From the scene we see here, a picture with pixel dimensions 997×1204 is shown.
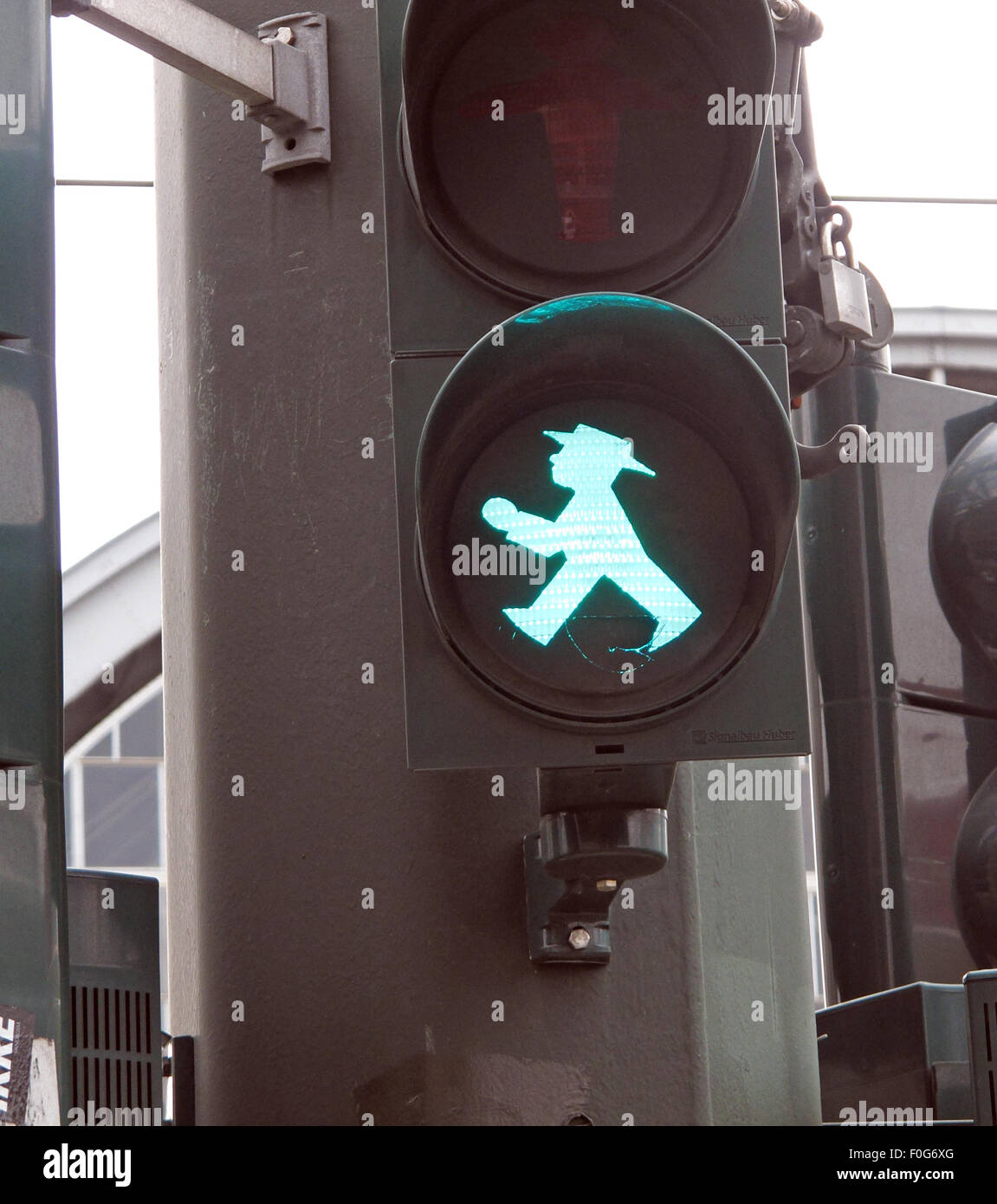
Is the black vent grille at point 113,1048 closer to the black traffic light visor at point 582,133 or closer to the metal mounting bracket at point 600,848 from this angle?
the metal mounting bracket at point 600,848

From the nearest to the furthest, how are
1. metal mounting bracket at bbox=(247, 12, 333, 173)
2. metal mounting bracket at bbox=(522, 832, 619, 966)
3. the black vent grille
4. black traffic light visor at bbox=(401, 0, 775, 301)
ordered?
black traffic light visor at bbox=(401, 0, 775, 301) → the black vent grille → metal mounting bracket at bbox=(522, 832, 619, 966) → metal mounting bracket at bbox=(247, 12, 333, 173)

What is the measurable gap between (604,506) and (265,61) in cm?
148

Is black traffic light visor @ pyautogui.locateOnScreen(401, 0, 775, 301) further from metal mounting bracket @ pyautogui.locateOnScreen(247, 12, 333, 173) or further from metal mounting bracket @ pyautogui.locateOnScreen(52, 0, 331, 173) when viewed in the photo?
metal mounting bracket @ pyautogui.locateOnScreen(247, 12, 333, 173)

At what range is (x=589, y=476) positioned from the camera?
92.5 inches

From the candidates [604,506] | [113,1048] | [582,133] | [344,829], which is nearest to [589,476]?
[604,506]

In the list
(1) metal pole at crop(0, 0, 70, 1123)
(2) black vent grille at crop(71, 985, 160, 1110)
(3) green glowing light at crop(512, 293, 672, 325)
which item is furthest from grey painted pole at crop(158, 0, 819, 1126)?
(3) green glowing light at crop(512, 293, 672, 325)

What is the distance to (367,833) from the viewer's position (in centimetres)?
323

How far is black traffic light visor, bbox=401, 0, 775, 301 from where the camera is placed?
2.50 metres

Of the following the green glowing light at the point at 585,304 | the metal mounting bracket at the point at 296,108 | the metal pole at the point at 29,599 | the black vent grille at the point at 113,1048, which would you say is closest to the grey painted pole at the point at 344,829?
the metal mounting bracket at the point at 296,108

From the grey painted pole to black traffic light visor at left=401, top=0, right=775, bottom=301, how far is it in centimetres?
89

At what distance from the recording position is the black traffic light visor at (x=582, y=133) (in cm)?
250

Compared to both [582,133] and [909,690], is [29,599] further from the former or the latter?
[909,690]

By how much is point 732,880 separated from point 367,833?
63cm

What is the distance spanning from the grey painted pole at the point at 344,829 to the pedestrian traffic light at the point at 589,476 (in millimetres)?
900
